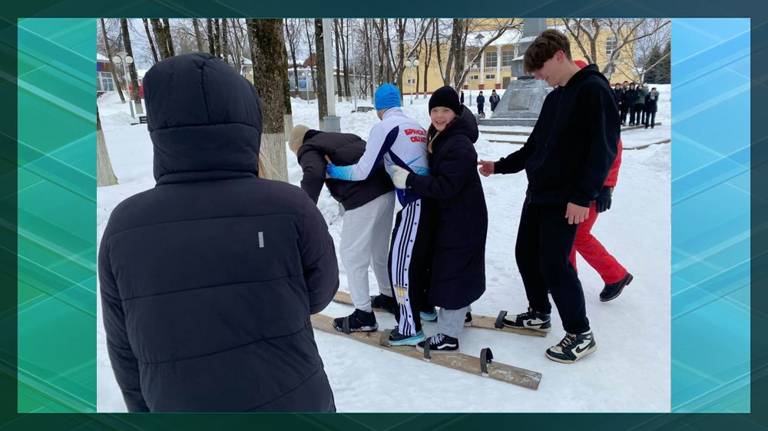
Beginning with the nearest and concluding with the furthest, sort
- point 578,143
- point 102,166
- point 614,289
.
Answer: point 578,143, point 614,289, point 102,166

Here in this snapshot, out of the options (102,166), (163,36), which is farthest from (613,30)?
(102,166)

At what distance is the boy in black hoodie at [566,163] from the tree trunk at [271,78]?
2.91 metres

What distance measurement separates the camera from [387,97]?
117 inches

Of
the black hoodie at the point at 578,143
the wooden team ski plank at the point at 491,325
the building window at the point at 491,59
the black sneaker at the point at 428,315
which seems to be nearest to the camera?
the black hoodie at the point at 578,143

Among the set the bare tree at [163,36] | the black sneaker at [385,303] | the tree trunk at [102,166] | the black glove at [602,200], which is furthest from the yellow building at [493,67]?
the black sneaker at [385,303]

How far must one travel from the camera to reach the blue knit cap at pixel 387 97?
2.99 metres

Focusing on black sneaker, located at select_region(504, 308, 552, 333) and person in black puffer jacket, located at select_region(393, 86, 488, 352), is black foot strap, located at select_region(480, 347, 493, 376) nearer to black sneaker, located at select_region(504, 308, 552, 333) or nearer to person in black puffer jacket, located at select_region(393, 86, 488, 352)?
person in black puffer jacket, located at select_region(393, 86, 488, 352)

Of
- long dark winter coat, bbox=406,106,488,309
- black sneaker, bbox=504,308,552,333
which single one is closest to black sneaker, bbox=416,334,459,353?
long dark winter coat, bbox=406,106,488,309

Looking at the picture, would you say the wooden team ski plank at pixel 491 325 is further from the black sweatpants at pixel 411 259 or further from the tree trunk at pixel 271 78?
the tree trunk at pixel 271 78

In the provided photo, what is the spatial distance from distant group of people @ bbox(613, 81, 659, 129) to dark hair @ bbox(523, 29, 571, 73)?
1237cm

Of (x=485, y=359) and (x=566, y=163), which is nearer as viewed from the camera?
(x=566, y=163)

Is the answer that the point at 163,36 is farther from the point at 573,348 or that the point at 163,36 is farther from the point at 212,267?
the point at 212,267

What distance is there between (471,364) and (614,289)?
1.48 metres

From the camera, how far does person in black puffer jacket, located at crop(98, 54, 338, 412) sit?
1.21m
